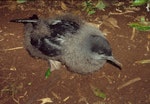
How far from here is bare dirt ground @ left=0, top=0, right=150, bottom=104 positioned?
5.55 meters

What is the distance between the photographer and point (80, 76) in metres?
5.89

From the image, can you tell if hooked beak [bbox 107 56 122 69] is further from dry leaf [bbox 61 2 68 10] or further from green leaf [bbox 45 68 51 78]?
dry leaf [bbox 61 2 68 10]

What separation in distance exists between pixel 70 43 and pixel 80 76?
0.69 metres

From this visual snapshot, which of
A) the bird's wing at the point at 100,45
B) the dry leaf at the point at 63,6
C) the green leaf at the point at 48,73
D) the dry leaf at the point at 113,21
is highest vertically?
the bird's wing at the point at 100,45

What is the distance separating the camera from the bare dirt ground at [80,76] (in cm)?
555

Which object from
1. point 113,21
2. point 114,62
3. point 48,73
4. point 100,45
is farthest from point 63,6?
point 100,45

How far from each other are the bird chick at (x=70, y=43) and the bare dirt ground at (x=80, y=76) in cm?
23

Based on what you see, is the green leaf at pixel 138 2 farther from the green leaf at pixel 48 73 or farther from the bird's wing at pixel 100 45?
the green leaf at pixel 48 73

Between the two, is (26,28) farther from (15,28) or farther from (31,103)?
(31,103)

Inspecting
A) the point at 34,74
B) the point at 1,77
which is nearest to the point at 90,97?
the point at 34,74

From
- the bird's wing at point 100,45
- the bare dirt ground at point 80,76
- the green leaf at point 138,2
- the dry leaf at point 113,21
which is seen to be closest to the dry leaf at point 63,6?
the bare dirt ground at point 80,76

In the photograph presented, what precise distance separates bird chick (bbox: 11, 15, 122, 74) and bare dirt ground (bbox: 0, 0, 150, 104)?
23 cm

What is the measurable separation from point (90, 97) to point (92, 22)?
1.81 meters

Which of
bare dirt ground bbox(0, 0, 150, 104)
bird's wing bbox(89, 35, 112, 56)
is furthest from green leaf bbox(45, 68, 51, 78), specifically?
bird's wing bbox(89, 35, 112, 56)
